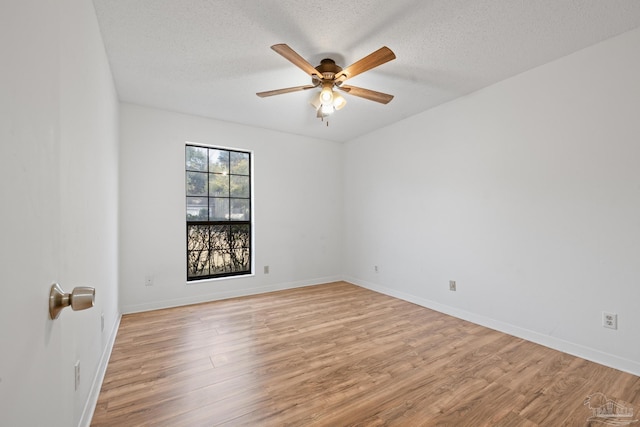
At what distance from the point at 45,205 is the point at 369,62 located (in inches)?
82.0

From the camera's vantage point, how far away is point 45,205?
3.13ft

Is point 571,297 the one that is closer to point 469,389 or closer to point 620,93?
point 469,389

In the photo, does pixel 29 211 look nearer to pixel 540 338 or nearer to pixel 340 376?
pixel 340 376

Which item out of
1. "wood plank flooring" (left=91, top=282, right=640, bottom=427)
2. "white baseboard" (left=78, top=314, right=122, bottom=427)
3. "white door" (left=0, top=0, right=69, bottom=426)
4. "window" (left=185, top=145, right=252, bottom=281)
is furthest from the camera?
"window" (left=185, top=145, right=252, bottom=281)

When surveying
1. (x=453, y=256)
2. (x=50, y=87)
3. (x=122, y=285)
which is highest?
(x=50, y=87)

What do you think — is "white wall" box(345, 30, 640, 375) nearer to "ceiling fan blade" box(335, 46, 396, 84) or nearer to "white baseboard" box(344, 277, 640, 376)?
"white baseboard" box(344, 277, 640, 376)

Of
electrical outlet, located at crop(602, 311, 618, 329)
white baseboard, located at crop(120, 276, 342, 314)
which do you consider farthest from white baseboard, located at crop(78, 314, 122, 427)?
electrical outlet, located at crop(602, 311, 618, 329)

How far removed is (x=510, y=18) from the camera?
203 cm

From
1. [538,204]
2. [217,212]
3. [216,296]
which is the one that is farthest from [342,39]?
[216,296]

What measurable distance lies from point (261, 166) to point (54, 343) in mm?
3630

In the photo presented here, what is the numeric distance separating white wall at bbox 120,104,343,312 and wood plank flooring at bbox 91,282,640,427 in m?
0.67

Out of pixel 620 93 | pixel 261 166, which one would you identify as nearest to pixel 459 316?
pixel 620 93

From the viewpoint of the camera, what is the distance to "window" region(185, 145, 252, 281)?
404 cm

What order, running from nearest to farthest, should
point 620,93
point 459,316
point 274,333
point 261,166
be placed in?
point 620,93 → point 274,333 → point 459,316 → point 261,166
